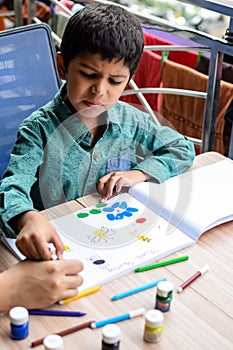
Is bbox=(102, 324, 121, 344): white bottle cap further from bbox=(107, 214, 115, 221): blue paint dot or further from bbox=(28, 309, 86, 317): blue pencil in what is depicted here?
bbox=(107, 214, 115, 221): blue paint dot

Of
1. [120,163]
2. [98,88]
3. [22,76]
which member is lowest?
[120,163]

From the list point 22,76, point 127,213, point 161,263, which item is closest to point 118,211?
point 127,213

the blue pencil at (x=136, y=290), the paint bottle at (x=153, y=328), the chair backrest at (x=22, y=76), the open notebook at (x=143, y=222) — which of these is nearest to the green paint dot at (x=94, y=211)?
the open notebook at (x=143, y=222)

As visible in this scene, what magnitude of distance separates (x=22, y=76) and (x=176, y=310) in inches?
34.1

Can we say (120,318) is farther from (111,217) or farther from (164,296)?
(111,217)

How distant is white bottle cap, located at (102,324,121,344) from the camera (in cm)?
74

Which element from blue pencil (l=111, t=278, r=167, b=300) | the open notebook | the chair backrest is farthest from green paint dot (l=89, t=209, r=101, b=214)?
the chair backrest

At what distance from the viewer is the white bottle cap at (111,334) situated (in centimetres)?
74

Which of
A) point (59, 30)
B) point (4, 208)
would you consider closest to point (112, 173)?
point (4, 208)

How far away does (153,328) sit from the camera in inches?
30.8

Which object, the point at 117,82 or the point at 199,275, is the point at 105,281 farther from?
the point at 117,82

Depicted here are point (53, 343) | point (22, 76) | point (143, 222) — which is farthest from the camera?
point (22, 76)

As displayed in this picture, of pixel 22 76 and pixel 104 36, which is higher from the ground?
pixel 104 36

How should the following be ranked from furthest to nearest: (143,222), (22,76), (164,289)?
(22,76) < (143,222) < (164,289)
